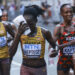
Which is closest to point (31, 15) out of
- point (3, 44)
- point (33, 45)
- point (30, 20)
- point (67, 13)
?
point (30, 20)

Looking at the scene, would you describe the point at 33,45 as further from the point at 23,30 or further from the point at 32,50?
the point at 23,30

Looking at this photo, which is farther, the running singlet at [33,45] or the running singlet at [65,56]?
the running singlet at [65,56]

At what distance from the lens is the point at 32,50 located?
500cm

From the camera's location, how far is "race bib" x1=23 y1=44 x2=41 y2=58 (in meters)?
4.95

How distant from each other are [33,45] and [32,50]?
0.09 metres

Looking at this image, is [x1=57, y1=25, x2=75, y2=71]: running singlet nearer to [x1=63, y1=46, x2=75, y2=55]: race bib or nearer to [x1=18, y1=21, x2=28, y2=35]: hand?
[x1=63, y1=46, x2=75, y2=55]: race bib

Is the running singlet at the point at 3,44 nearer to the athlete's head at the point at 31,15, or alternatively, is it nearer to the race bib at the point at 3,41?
the race bib at the point at 3,41

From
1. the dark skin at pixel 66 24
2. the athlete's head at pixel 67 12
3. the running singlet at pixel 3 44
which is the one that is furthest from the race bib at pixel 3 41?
the athlete's head at pixel 67 12

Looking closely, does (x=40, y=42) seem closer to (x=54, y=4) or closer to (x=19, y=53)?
(x=19, y=53)

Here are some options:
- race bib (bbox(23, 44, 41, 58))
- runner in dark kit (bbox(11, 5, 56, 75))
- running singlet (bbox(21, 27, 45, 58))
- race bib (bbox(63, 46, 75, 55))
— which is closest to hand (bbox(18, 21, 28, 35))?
runner in dark kit (bbox(11, 5, 56, 75))

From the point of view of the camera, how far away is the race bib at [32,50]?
4.95 meters

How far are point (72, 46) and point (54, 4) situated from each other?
18.7m

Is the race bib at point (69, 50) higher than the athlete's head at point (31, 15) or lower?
lower

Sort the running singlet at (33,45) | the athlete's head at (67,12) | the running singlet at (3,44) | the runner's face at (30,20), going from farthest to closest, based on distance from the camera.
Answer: the running singlet at (3,44) < the athlete's head at (67,12) < the running singlet at (33,45) < the runner's face at (30,20)
